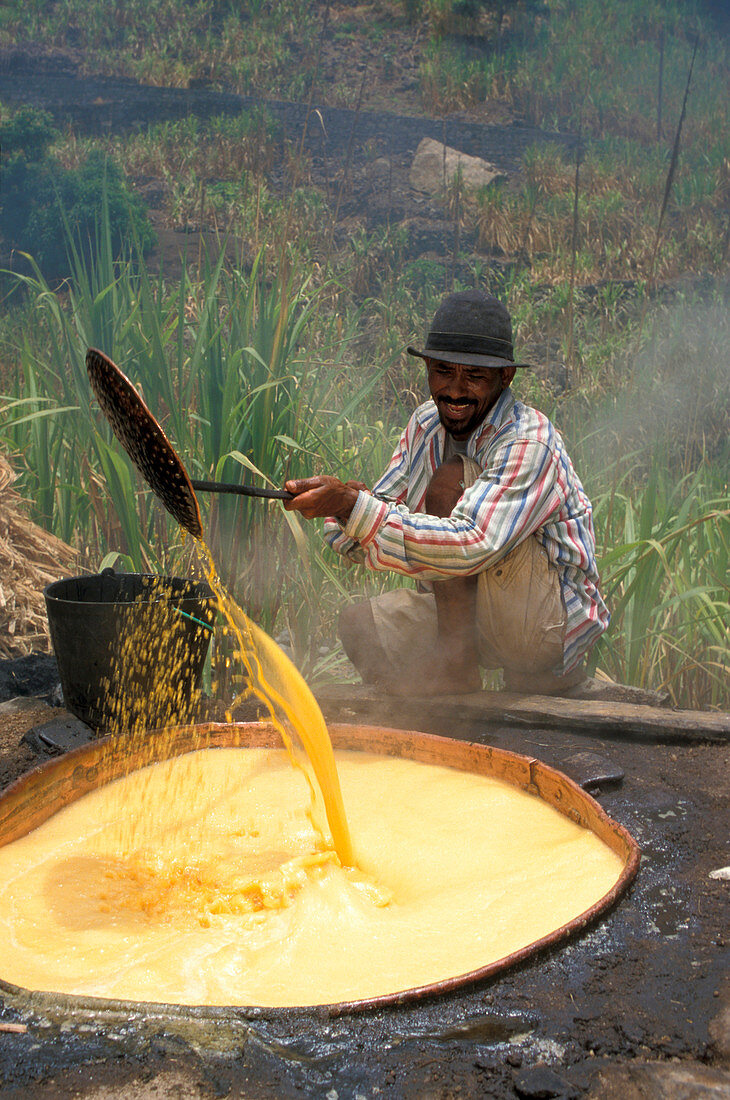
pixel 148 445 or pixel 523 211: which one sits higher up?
pixel 148 445

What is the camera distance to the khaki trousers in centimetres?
259

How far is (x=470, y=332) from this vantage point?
2395mm

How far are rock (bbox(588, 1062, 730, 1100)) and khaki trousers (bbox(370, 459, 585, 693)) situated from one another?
4.77 feet

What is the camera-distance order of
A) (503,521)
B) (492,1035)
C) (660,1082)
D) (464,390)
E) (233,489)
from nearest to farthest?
(660,1082) → (492,1035) → (233,489) → (503,521) → (464,390)

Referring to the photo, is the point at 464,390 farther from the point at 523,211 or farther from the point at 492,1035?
the point at 523,211

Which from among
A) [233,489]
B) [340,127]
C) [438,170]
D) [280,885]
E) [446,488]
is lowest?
[280,885]

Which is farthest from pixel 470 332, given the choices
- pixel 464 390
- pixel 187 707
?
pixel 187 707

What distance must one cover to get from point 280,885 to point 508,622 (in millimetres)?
1122

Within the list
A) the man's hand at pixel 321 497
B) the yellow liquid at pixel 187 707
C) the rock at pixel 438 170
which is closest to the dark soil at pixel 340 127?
the rock at pixel 438 170

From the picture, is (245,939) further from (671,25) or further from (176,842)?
(671,25)

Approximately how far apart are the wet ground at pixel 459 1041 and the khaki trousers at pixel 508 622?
3.65 ft

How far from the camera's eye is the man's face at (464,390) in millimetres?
2420

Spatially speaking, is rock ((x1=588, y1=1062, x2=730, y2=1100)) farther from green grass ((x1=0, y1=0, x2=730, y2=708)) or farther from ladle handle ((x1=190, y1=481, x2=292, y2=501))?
green grass ((x1=0, y1=0, x2=730, y2=708))

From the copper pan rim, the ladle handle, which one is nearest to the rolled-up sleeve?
the ladle handle
